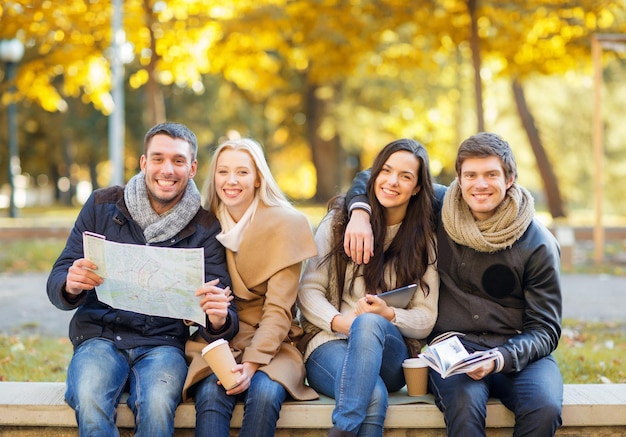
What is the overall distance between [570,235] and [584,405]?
774 centimetres

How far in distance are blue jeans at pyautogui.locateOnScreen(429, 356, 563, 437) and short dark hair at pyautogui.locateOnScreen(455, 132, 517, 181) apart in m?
0.93

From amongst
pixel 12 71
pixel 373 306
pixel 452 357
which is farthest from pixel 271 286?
pixel 12 71

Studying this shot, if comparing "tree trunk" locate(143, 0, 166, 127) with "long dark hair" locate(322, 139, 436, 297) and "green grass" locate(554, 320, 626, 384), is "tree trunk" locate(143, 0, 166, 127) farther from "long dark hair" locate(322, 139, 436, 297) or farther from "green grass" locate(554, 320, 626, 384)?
"long dark hair" locate(322, 139, 436, 297)

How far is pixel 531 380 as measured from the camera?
342cm

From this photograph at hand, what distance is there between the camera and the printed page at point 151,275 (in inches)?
134

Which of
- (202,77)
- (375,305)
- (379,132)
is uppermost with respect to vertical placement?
(202,77)

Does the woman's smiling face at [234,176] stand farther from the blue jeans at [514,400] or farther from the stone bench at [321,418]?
the blue jeans at [514,400]

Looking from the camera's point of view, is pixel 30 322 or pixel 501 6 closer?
pixel 30 322

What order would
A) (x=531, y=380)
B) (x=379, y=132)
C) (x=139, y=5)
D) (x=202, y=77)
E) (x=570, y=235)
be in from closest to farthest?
(x=531, y=380) → (x=570, y=235) → (x=139, y=5) → (x=379, y=132) → (x=202, y=77)

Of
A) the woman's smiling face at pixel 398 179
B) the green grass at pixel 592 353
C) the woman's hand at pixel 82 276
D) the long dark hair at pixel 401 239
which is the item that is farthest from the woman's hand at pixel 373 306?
the green grass at pixel 592 353

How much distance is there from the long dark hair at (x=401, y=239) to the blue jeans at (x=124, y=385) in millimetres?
949

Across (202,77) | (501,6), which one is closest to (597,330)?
(501,6)

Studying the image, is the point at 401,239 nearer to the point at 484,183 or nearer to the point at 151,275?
the point at 484,183

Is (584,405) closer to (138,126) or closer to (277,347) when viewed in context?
(277,347)
